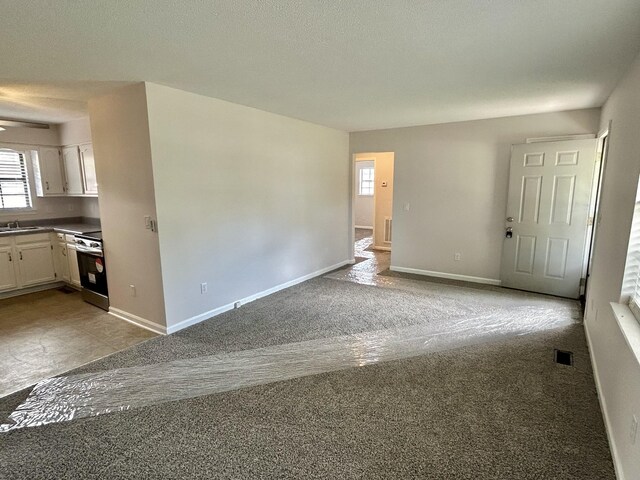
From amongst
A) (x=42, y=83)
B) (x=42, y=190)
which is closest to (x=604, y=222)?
(x=42, y=83)

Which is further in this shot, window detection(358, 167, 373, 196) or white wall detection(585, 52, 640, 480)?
window detection(358, 167, 373, 196)

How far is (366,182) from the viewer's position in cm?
1117

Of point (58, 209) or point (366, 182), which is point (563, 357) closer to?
point (58, 209)

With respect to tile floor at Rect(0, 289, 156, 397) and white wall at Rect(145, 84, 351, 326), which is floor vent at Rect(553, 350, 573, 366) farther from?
tile floor at Rect(0, 289, 156, 397)

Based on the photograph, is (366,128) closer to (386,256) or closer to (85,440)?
(386,256)

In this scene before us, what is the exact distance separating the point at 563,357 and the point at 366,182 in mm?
8787

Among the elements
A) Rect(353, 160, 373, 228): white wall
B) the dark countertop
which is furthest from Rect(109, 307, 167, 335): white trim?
Rect(353, 160, 373, 228): white wall

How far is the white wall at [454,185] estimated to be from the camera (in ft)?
15.5

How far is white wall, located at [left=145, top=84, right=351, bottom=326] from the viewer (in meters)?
3.31

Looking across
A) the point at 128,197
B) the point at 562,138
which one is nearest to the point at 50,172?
the point at 128,197

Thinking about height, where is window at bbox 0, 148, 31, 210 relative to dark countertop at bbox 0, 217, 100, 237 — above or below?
above

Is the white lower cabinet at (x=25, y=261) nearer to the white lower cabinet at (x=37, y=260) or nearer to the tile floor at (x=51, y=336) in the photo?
the white lower cabinet at (x=37, y=260)

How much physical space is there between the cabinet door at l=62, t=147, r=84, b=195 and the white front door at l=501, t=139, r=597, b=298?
20.4 feet

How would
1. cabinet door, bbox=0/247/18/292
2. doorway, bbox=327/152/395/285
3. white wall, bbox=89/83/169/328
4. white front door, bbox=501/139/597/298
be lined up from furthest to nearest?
doorway, bbox=327/152/395/285, cabinet door, bbox=0/247/18/292, white front door, bbox=501/139/597/298, white wall, bbox=89/83/169/328
